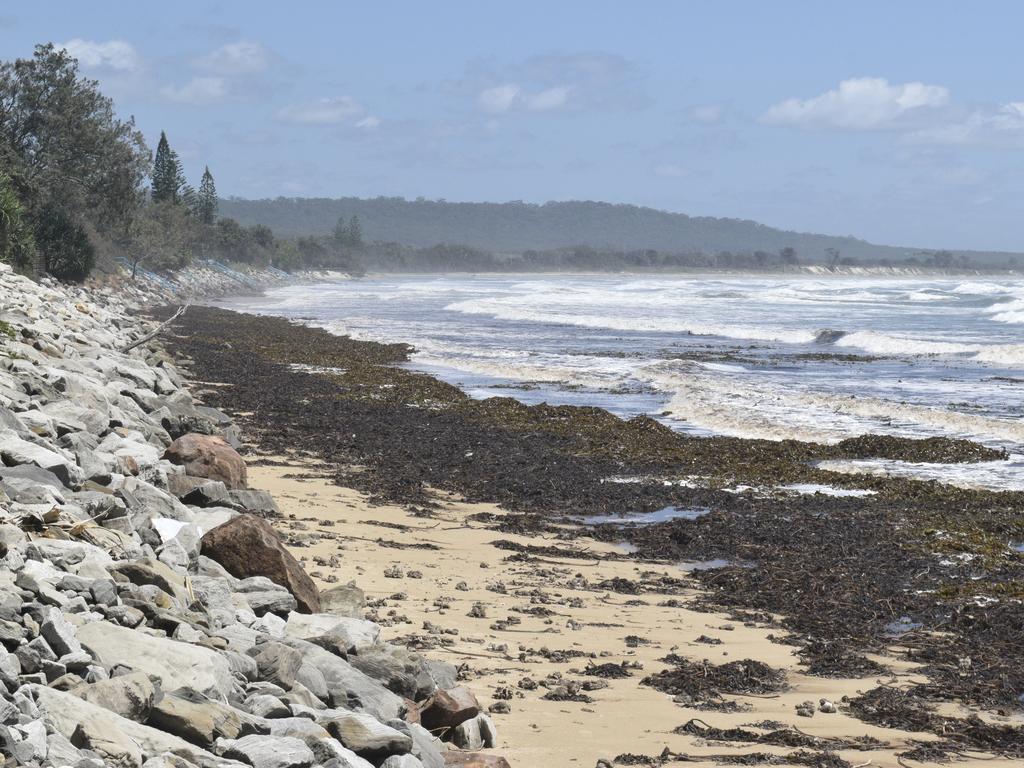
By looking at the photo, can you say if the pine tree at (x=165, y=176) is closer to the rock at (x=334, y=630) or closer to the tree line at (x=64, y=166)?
the tree line at (x=64, y=166)

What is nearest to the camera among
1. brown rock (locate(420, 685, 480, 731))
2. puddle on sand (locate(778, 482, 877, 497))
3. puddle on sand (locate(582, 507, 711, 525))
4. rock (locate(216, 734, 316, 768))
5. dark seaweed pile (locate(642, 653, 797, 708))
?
rock (locate(216, 734, 316, 768))

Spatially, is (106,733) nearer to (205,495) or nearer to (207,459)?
(205,495)

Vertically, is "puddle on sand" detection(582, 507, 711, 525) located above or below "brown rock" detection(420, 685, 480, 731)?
below

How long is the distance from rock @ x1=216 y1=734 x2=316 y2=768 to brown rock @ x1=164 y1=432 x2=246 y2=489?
6.10 m

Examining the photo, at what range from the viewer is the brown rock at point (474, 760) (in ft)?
17.8

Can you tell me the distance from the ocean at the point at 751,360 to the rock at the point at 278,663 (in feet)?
35.9

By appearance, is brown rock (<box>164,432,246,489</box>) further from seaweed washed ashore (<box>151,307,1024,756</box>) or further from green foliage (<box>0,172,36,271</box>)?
green foliage (<box>0,172,36,271</box>)

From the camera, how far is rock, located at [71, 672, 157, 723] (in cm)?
451

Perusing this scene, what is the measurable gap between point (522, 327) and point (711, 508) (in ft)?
108

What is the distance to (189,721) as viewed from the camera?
4.59 m

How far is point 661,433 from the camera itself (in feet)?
59.2

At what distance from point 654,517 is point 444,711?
6982mm

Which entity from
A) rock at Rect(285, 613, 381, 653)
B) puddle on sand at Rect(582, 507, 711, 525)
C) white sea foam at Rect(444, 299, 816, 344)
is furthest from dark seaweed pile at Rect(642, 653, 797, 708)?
white sea foam at Rect(444, 299, 816, 344)

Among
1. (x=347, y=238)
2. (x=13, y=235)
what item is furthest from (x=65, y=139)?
(x=347, y=238)
